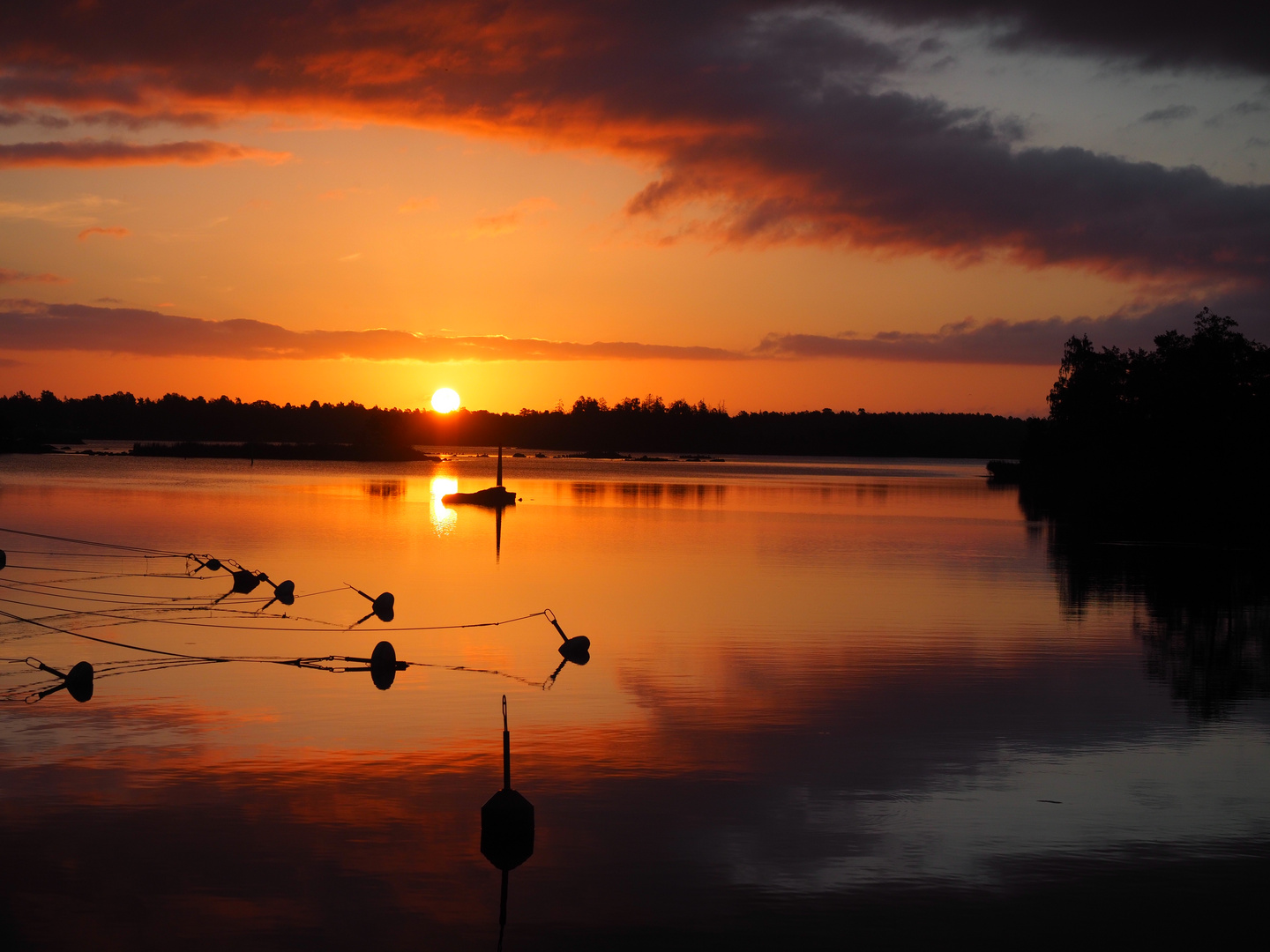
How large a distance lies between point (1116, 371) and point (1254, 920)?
3829 inches

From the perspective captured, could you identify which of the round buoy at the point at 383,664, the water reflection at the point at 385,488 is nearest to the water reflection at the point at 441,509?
the water reflection at the point at 385,488

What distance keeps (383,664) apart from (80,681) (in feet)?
13.9

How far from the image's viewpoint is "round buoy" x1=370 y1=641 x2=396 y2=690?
1777 cm

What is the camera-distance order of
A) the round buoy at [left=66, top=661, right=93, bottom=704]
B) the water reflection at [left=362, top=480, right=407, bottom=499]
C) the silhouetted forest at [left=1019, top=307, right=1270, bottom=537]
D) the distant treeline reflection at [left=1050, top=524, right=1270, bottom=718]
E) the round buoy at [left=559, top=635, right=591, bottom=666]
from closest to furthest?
the round buoy at [left=66, top=661, right=93, bottom=704]
the distant treeline reflection at [left=1050, top=524, right=1270, bottom=718]
the round buoy at [left=559, top=635, right=591, bottom=666]
the silhouetted forest at [left=1019, top=307, right=1270, bottom=537]
the water reflection at [left=362, top=480, right=407, bottom=499]

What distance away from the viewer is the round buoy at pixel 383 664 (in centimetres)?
1777

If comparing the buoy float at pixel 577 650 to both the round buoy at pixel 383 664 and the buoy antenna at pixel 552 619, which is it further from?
the round buoy at pixel 383 664

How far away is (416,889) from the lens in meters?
9.38

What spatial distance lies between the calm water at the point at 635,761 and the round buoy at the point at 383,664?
0.38 metres

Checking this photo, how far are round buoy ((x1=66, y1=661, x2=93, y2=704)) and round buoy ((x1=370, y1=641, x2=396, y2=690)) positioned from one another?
3.89m

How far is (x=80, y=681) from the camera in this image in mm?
16047

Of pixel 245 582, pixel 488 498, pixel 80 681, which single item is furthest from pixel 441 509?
pixel 80 681

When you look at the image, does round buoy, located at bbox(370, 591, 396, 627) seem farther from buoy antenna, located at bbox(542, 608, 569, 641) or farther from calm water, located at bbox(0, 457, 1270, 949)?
buoy antenna, located at bbox(542, 608, 569, 641)

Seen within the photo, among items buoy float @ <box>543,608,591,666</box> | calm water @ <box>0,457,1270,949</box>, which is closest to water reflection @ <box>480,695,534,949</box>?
calm water @ <box>0,457,1270,949</box>

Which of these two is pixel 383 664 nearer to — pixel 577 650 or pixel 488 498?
pixel 577 650
